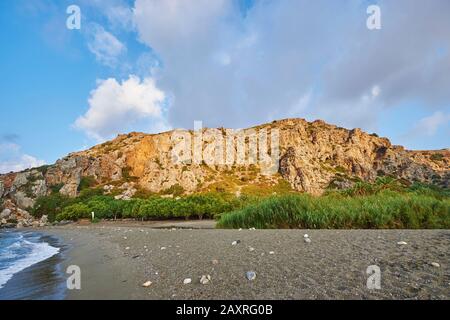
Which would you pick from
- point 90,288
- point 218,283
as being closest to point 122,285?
point 90,288

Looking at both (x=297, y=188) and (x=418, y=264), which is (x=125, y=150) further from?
(x=418, y=264)

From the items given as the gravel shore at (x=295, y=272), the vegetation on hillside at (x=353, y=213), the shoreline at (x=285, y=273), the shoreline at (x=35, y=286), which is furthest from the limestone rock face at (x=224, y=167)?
the gravel shore at (x=295, y=272)

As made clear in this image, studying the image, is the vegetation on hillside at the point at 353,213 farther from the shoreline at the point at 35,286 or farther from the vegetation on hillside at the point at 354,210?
the shoreline at the point at 35,286

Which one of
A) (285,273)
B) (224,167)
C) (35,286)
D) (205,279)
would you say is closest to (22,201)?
(224,167)

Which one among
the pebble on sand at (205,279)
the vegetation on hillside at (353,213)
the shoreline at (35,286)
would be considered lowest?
the shoreline at (35,286)

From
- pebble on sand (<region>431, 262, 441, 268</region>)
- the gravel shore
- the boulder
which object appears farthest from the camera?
the boulder

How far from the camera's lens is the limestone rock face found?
114 meters

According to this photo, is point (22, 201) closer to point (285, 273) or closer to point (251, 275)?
point (251, 275)

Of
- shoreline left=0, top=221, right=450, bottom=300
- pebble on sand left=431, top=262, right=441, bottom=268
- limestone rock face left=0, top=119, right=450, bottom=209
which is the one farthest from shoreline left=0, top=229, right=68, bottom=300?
limestone rock face left=0, top=119, right=450, bottom=209

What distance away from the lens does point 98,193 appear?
10606cm

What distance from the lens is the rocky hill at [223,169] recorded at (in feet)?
368

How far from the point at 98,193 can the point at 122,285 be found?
109m

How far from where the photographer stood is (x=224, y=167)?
128875mm

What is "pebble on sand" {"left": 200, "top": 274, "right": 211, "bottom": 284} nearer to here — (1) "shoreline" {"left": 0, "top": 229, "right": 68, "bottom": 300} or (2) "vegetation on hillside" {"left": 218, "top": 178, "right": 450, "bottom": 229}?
(1) "shoreline" {"left": 0, "top": 229, "right": 68, "bottom": 300}
